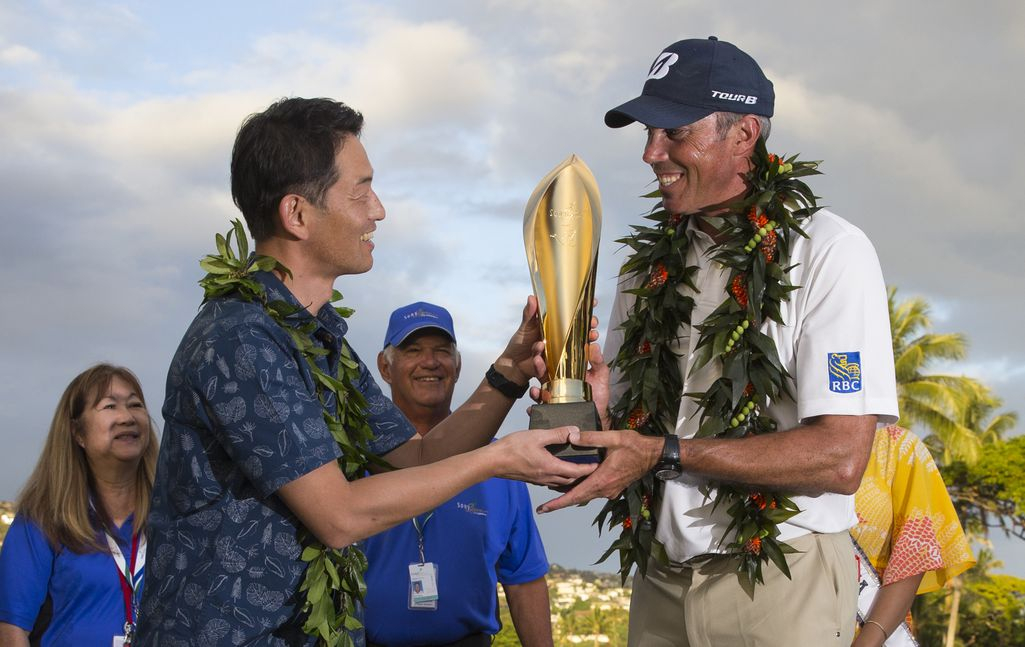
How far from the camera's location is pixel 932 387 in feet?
129

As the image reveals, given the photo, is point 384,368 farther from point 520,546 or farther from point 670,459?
point 670,459

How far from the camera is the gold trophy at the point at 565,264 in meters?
3.68

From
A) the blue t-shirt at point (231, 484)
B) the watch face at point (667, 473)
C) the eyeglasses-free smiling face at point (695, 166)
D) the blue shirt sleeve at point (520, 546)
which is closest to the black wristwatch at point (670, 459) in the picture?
the watch face at point (667, 473)

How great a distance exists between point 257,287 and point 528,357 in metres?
1.29

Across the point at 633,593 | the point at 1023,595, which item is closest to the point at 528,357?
the point at 633,593

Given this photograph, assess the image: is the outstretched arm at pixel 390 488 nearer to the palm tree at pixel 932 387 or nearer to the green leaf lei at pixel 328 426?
the green leaf lei at pixel 328 426

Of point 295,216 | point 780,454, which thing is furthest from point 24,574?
point 780,454

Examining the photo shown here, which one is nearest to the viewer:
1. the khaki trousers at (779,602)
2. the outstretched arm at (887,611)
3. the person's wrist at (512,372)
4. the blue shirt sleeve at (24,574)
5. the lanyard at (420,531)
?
the khaki trousers at (779,602)

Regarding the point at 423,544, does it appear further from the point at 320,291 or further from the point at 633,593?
the point at 320,291

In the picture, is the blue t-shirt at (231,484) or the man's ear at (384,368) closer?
the blue t-shirt at (231,484)

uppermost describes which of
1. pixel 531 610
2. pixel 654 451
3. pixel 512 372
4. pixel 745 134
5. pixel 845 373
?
pixel 745 134

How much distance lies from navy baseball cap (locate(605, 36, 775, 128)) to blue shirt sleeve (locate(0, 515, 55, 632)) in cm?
363

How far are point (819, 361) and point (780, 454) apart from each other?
0.30 metres

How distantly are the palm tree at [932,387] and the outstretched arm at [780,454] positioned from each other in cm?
3672
